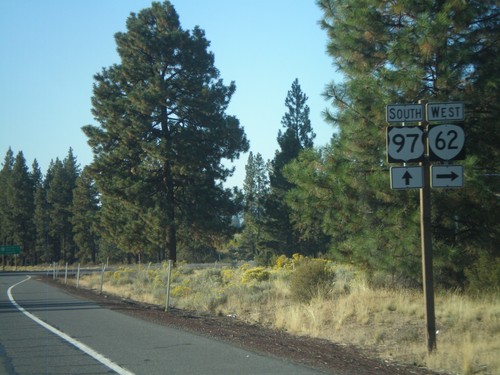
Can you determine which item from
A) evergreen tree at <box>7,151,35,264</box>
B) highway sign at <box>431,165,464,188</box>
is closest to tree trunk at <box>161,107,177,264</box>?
highway sign at <box>431,165,464,188</box>

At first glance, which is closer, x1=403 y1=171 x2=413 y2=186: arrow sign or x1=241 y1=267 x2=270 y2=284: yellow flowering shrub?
x1=403 y1=171 x2=413 y2=186: arrow sign

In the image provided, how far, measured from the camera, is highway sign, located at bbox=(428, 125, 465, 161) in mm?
9625

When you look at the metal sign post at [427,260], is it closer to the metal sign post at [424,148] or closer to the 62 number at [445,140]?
the metal sign post at [424,148]

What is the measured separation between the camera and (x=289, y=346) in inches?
420

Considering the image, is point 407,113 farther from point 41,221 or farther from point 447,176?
point 41,221

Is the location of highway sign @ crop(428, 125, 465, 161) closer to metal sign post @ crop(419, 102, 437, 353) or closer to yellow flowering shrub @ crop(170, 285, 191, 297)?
metal sign post @ crop(419, 102, 437, 353)

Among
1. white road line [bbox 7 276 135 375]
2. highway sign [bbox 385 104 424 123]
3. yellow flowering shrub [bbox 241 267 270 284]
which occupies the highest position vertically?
highway sign [bbox 385 104 424 123]

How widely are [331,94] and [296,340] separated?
640 cm

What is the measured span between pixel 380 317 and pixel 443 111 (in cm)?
470

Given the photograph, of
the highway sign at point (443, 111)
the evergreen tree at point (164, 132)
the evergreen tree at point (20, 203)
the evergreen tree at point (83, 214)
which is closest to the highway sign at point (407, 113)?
the highway sign at point (443, 111)

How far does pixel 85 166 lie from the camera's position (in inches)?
1449

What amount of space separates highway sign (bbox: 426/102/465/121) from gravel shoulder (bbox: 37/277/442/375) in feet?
13.7

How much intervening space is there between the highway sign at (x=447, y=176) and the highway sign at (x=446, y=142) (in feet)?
0.75

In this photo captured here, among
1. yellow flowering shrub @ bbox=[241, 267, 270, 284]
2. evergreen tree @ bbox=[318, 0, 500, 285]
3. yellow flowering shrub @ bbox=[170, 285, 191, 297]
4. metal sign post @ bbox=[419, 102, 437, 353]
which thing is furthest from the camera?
yellow flowering shrub @ bbox=[241, 267, 270, 284]
